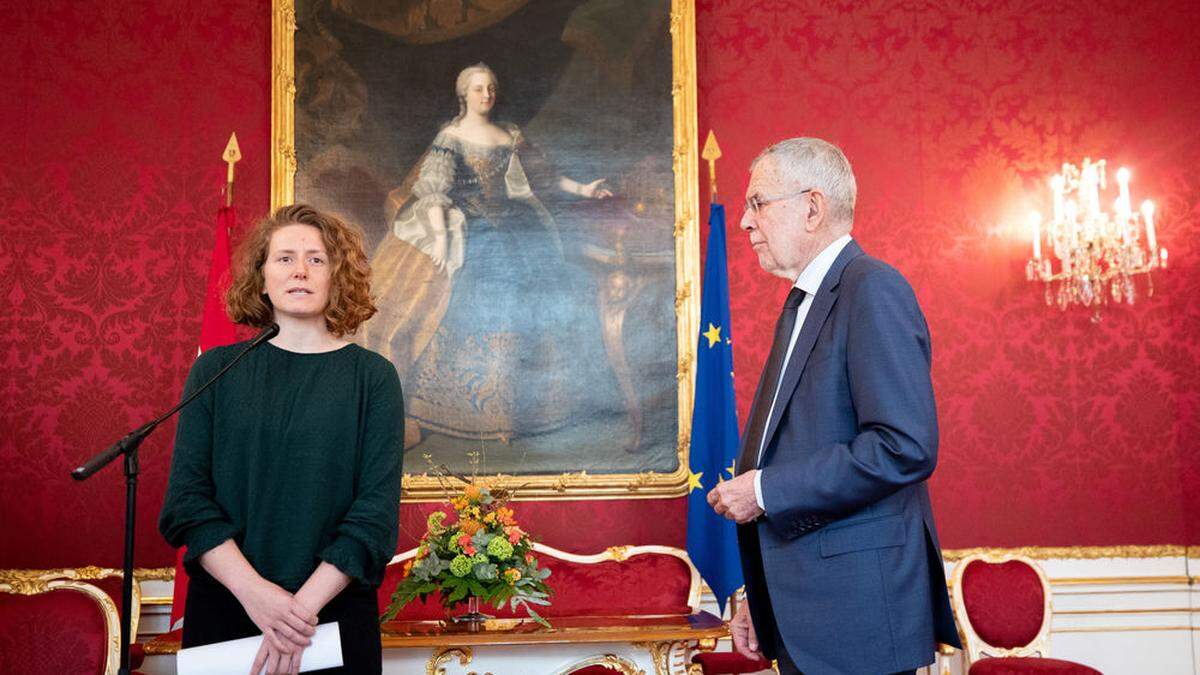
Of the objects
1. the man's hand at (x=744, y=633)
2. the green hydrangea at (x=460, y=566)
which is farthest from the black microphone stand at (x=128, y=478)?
the green hydrangea at (x=460, y=566)

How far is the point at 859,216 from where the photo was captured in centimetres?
526

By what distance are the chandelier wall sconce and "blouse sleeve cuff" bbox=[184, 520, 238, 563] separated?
414cm

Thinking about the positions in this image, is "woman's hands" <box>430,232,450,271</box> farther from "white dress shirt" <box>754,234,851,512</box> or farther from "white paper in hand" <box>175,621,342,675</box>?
"white paper in hand" <box>175,621,342,675</box>

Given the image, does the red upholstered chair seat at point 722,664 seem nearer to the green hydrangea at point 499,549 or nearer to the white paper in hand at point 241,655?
the green hydrangea at point 499,549

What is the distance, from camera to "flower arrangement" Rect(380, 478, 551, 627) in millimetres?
3734

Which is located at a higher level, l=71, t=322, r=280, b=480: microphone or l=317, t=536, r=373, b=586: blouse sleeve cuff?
l=71, t=322, r=280, b=480: microphone

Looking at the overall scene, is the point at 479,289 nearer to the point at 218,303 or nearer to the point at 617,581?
the point at 218,303

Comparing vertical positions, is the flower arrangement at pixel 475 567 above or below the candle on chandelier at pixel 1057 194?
below

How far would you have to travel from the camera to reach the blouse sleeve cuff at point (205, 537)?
2.04 m

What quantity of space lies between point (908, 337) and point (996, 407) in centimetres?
339

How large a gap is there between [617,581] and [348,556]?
2.91 m

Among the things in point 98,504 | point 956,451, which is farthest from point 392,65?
point 956,451

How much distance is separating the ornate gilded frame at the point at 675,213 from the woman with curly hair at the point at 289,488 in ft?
8.78

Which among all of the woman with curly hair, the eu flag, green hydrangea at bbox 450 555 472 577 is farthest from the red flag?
the woman with curly hair
